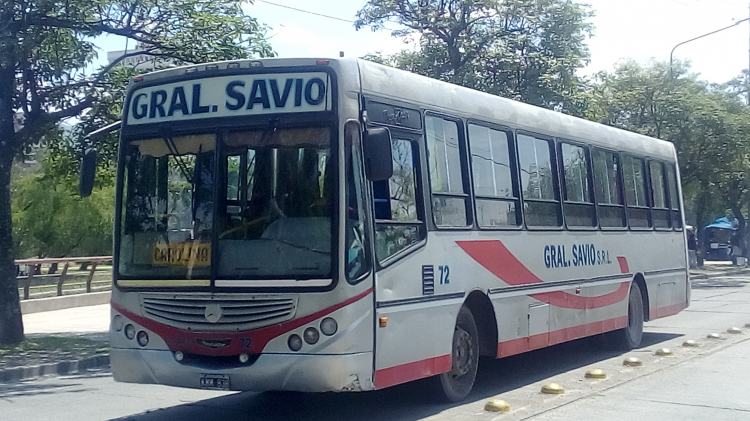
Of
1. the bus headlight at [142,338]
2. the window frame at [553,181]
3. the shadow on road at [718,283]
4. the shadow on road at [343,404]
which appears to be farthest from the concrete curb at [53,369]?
the shadow on road at [718,283]

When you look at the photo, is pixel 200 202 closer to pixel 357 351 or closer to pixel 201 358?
pixel 201 358

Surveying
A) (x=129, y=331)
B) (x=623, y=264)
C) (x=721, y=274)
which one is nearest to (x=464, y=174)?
(x=129, y=331)

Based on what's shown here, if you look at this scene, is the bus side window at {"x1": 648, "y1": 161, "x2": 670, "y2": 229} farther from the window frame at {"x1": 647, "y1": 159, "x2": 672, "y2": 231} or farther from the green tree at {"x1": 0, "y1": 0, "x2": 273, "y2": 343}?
the green tree at {"x1": 0, "y1": 0, "x2": 273, "y2": 343}

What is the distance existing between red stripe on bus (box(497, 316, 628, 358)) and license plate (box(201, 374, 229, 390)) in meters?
3.31

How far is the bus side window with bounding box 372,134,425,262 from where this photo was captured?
7945 mm

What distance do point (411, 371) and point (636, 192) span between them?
7.14 metres

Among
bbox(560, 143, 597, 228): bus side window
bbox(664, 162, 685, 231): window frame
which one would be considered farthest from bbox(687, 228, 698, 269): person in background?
bbox(560, 143, 597, 228): bus side window

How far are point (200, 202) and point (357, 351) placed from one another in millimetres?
1861

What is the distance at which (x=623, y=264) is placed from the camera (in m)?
13.4

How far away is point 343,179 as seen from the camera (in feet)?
24.8

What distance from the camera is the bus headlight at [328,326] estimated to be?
7.38 m

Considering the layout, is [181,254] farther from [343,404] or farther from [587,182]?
[587,182]

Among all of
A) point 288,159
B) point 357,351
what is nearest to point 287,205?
point 288,159

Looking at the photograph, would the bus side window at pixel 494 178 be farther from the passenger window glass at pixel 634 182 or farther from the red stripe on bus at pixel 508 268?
the passenger window glass at pixel 634 182
